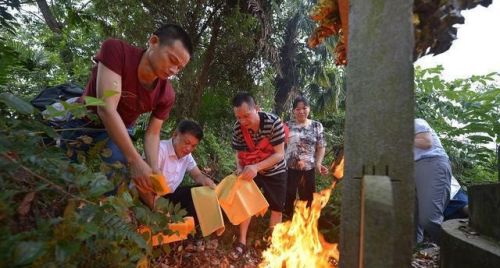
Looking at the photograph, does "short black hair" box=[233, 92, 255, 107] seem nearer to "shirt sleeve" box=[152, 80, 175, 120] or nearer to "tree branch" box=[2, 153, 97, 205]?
"shirt sleeve" box=[152, 80, 175, 120]

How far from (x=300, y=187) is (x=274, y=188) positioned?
2.81 ft

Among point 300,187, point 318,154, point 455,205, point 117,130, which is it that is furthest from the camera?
point 318,154

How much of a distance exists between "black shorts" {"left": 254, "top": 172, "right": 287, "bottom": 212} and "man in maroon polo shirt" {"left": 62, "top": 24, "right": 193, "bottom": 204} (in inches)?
75.0

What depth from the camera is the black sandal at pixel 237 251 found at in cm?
405

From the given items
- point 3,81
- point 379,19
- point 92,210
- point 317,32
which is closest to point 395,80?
point 379,19

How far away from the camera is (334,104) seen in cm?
1508

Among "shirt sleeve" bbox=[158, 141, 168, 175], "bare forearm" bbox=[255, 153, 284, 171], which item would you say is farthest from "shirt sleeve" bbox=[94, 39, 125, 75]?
"bare forearm" bbox=[255, 153, 284, 171]

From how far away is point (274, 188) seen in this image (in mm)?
4465

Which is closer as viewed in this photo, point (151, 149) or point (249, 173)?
point (151, 149)

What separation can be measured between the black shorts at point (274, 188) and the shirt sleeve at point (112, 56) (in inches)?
98.0

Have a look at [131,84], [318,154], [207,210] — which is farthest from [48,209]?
[318,154]

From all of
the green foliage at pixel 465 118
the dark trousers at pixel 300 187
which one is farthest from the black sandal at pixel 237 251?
the green foliage at pixel 465 118

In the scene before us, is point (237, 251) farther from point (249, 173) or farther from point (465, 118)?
point (465, 118)

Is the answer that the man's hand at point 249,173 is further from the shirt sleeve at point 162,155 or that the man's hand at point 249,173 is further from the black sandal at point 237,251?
the black sandal at point 237,251
